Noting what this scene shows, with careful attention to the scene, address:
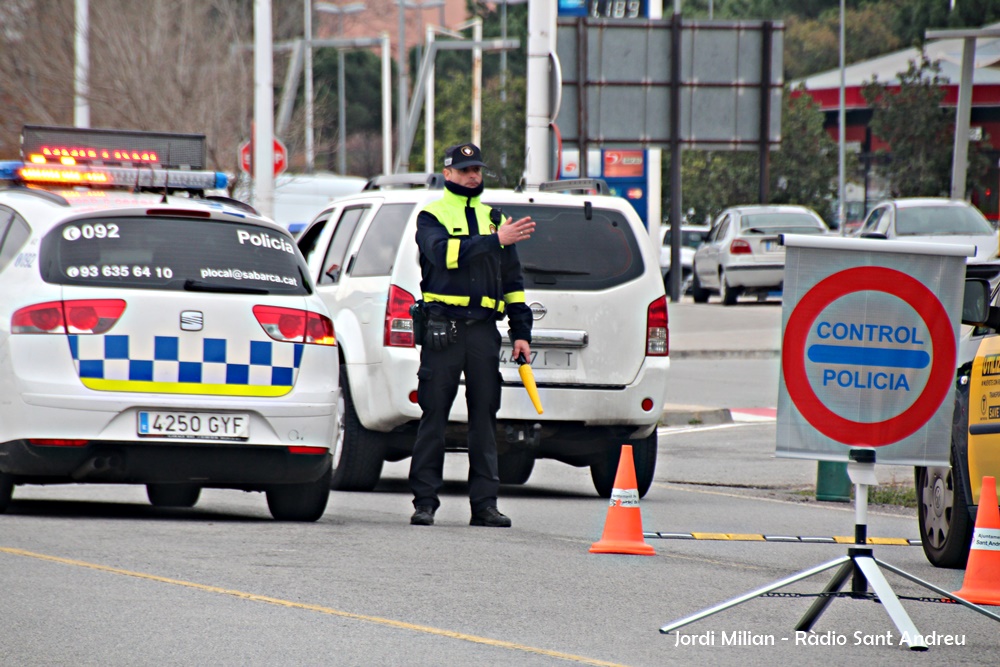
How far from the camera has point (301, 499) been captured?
365 inches

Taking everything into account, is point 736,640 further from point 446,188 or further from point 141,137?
point 141,137

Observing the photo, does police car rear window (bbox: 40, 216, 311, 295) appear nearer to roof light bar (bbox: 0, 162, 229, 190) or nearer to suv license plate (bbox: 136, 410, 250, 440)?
suv license plate (bbox: 136, 410, 250, 440)

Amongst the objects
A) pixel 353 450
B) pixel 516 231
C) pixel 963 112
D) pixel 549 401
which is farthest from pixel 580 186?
pixel 963 112

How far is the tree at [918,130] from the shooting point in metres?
54.3

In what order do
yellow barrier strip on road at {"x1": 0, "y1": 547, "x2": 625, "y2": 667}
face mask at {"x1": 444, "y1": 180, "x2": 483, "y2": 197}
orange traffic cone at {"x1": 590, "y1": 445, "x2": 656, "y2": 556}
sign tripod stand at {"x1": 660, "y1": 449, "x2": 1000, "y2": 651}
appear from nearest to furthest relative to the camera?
yellow barrier strip on road at {"x1": 0, "y1": 547, "x2": 625, "y2": 667}
sign tripod stand at {"x1": 660, "y1": 449, "x2": 1000, "y2": 651}
orange traffic cone at {"x1": 590, "y1": 445, "x2": 656, "y2": 556}
face mask at {"x1": 444, "y1": 180, "x2": 483, "y2": 197}

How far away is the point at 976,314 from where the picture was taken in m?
7.73

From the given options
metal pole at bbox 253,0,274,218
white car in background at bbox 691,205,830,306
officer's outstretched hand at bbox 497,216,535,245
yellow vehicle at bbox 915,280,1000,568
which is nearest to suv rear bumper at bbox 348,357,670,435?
officer's outstretched hand at bbox 497,216,535,245

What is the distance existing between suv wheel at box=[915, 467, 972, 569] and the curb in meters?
8.02

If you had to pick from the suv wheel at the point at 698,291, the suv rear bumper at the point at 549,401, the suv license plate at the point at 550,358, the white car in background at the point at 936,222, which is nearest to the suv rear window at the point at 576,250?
the suv license plate at the point at 550,358

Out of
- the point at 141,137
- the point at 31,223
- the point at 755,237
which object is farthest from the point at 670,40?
the point at 31,223

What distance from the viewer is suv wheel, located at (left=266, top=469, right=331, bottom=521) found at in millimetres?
9242

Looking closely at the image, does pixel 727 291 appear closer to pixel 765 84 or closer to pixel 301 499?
pixel 765 84

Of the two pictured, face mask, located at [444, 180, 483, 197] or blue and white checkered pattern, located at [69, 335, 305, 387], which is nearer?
blue and white checkered pattern, located at [69, 335, 305, 387]

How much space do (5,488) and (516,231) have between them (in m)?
2.84
